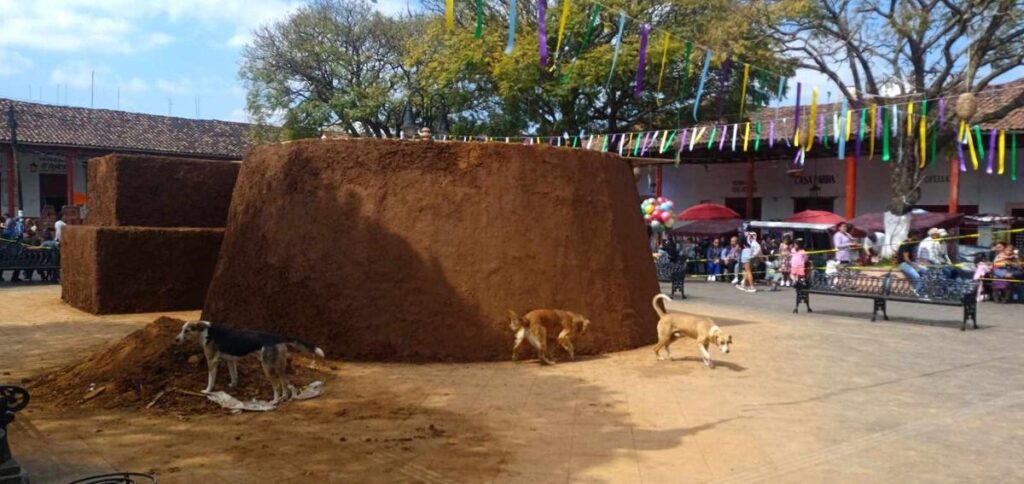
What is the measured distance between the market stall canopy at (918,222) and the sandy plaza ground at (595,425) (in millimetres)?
12300

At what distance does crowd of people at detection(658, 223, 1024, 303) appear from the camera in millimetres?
17219

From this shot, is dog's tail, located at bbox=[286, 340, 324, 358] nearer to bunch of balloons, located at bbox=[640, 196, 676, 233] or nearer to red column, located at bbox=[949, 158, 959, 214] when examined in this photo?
bunch of balloons, located at bbox=[640, 196, 676, 233]

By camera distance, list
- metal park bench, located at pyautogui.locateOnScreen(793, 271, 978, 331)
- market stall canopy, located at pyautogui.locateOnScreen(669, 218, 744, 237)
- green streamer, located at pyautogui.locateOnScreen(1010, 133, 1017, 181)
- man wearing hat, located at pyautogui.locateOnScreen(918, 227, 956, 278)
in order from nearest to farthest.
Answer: metal park bench, located at pyautogui.locateOnScreen(793, 271, 978, 331) → man wearing hat, located at pyautogui.locateOnScreen(918, 227, 956, 278) → green streamer, located at pyautogui.locateOnScreen(1010, 133, 1017, 181) → market stall canopy, located at pyautogui.locateOnScreen(669, 218, 744, 237)

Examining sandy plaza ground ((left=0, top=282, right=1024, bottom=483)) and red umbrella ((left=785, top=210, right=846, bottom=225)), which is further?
red umbrella ((left=785, top=210, right=846, bottom=225))

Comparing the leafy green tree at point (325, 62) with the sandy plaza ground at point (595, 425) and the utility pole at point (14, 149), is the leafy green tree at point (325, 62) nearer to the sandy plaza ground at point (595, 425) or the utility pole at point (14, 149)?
the utility pole at point (14, 149)

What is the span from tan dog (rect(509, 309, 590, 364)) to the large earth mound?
1.13 feet

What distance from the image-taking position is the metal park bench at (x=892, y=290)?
1274cm

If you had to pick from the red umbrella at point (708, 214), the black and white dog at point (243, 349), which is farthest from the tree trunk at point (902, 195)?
the black and white dog at point (243, 349)

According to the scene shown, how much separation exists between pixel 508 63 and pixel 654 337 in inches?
597

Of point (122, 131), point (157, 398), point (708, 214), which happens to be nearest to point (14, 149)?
point (122, 131)

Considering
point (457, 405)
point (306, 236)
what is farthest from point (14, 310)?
point (457, 405)

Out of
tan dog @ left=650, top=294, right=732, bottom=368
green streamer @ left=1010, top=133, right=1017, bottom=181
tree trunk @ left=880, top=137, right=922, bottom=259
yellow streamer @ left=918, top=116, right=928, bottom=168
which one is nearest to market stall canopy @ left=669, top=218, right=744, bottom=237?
tree trunk @ left=880, top=137, right=922, bottom=259

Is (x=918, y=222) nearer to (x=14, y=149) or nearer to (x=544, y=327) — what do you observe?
(x=544, y=327)

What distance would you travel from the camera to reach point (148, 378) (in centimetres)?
715
